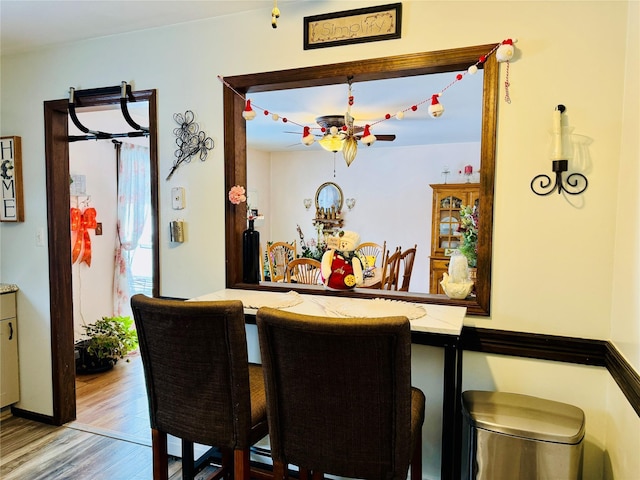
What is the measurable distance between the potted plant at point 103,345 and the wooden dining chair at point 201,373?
8.03ft

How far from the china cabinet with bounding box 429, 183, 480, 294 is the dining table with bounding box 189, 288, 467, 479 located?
3.67 metres

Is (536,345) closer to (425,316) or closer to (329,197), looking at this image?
(425,316)

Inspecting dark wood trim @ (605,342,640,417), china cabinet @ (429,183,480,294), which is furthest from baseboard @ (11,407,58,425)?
china cabinet @ (429,183,480,294)

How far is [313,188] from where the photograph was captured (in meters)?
6.54

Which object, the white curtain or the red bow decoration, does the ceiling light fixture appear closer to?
the white curtain

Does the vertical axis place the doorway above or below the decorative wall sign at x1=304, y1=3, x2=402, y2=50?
below

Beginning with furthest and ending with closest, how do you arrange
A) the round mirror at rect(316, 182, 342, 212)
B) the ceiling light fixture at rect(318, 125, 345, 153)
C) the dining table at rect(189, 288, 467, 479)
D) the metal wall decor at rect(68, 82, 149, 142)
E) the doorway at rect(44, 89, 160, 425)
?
the round mirror at rect(316, 182, 342, 212) → the ceiling light fixture at rect(318, 125, 345, 153) → the doorway at rect(44, 89, 160, 425) → the metal wall decor at rect(68, 82, 149, 142) → the dining table at rect(189, 288, 467, 479)

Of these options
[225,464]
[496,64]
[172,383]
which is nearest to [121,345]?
[225,464]

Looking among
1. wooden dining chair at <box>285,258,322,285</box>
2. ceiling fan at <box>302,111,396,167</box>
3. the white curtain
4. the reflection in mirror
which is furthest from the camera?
the white curtain

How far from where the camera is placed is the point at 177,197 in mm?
2223

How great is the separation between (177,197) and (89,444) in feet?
5.14

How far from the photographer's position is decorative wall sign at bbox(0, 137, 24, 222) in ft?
8.59

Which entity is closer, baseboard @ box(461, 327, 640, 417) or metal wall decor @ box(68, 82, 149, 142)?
baseboard @ box(461, 327, 640, 417)

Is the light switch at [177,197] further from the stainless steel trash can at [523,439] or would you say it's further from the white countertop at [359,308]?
the stainless steel trash can at [523,439]
